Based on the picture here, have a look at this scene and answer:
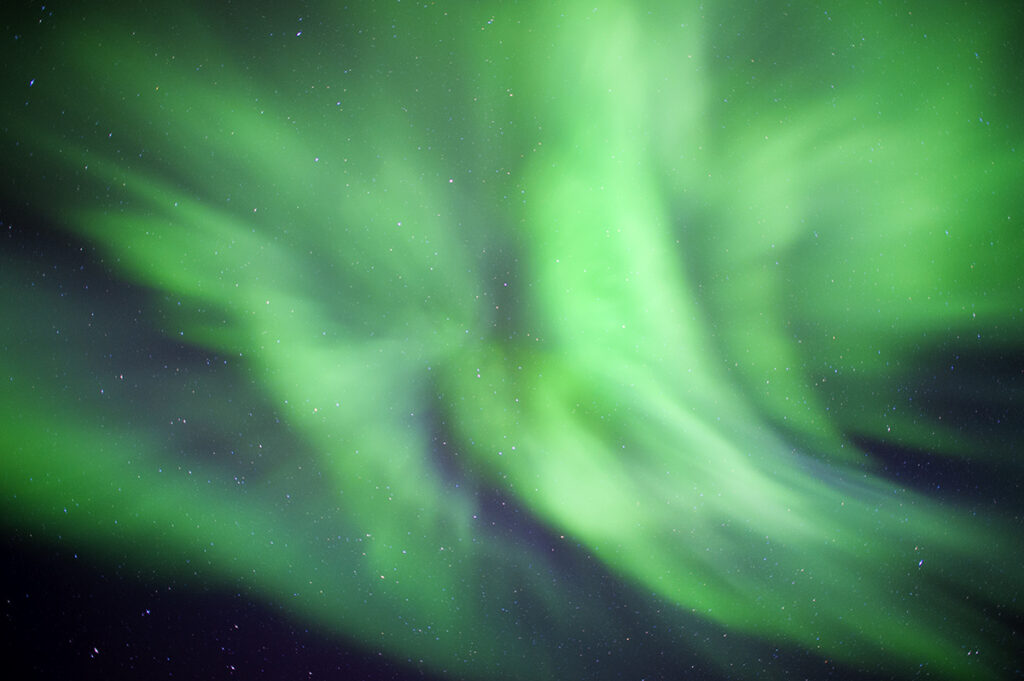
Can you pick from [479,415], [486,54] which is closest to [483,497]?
[479,415]

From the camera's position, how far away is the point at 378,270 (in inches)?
22.5

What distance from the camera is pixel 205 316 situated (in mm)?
574

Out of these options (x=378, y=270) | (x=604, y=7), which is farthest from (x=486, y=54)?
(x=378, y=270)

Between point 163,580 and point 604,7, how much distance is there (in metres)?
0.63

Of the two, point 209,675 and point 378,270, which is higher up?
point 378,270

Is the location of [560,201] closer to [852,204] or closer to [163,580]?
[852,204]

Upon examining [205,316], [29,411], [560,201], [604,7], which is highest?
[604,7]

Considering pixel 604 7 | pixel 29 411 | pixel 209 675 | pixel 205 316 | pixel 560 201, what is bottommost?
pixel 209 675

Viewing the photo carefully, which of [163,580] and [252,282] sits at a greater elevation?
[252,282]

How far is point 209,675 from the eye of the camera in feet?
1.80

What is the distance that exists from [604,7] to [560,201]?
158 millimetres

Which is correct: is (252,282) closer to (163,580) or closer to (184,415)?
(184,415)

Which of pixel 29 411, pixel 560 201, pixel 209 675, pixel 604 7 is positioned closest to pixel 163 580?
pixel 209 675

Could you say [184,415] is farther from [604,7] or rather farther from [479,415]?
[604,7]
